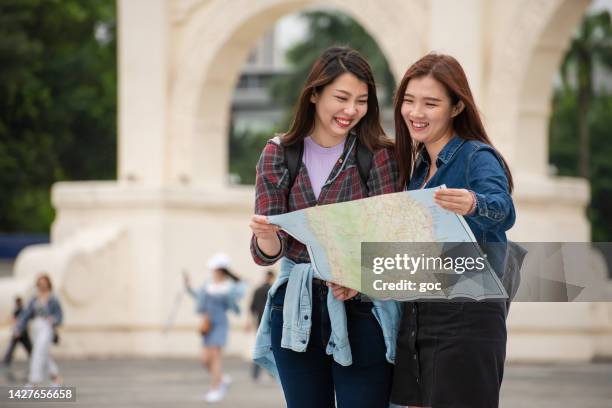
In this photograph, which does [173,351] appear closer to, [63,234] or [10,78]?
[63,234]

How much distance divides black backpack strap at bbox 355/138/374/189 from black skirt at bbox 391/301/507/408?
1.86 ft

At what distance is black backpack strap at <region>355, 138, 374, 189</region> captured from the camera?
4.94m

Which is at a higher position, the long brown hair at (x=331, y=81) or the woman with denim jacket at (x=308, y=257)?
the long brown hair at (x=331, y=81)

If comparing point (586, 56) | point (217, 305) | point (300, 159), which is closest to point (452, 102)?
point (300, 159)

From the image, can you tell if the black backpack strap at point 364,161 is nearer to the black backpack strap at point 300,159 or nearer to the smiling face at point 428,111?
the black backpack strap at point 300,159

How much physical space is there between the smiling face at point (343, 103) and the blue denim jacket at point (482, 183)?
1.34ft

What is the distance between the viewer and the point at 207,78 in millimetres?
20234

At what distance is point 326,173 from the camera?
498cm

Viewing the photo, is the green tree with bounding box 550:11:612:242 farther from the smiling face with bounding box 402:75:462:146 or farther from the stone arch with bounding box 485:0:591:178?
the smiling face with bounding box 402:75:462:146

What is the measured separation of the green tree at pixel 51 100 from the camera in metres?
33.4

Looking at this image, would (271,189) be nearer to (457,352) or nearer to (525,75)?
(457,352)

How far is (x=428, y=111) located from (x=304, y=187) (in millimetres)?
572

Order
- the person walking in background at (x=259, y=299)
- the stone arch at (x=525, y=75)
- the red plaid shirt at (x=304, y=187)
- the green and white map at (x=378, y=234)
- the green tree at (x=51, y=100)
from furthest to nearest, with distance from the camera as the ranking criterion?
1. the green tree at (x=51, y=100)
2. the stone arch at (x=525, y=75)
3. the person walking in background at (x=259, y=299)
4. the red plaid shirt at (x=304, y=187)
5. the green and white map at (x=378, y=234)

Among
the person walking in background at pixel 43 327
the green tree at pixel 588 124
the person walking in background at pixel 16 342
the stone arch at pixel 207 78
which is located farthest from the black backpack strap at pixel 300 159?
the green tree at pixel 588 124
